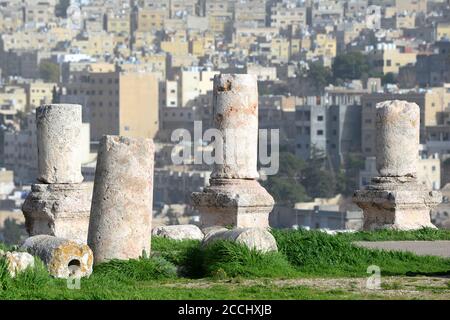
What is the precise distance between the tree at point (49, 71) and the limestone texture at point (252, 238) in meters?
131

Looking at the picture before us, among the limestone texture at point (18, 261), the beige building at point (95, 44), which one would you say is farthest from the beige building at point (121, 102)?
the limestone texture at point (18, 261)

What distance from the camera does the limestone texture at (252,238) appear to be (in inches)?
691

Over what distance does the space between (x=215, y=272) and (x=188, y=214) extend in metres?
74.2

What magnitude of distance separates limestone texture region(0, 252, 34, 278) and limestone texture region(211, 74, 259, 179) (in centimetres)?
636

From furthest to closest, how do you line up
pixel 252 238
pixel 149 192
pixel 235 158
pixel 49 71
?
pixel 49 71 → pixel 235 158 → pixel 149 192 → pixel 252 238

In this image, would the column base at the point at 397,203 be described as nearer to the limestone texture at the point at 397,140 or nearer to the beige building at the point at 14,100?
the limestone texture at the point at 397,140

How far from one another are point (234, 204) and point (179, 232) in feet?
3.25

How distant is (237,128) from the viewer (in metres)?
22.7

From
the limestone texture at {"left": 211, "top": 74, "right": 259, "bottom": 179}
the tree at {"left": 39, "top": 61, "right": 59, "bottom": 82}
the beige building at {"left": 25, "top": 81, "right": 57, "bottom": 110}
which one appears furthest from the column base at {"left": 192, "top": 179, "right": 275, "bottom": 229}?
the tree at {"left": 39, "top": 61, "right": 59, "bottom": 82}

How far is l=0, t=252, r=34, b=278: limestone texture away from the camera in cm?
1623

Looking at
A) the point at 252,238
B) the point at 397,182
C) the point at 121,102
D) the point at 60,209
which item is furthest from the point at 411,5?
the point at 252,238

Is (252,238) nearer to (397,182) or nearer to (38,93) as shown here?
(397,182)
